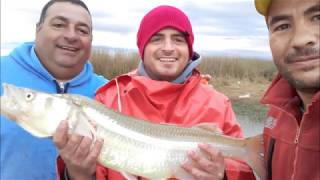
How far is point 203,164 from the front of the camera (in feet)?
13.1

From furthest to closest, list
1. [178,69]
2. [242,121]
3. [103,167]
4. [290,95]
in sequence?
[242,121]
[178,69]
[103,167]
[290,95]

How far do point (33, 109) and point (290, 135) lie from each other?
205 centimetres

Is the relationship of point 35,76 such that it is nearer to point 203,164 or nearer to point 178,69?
point 178,69

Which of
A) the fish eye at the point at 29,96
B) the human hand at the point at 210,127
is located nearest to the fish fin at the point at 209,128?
the human hand at the point at 210,127

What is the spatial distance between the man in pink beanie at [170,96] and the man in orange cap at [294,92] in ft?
1.79

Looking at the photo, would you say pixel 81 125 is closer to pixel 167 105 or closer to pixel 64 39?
pixel 167 105

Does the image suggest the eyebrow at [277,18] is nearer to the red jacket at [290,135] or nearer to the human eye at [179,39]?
the red jacket at [290,135]

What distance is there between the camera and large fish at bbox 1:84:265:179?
12.7 ft

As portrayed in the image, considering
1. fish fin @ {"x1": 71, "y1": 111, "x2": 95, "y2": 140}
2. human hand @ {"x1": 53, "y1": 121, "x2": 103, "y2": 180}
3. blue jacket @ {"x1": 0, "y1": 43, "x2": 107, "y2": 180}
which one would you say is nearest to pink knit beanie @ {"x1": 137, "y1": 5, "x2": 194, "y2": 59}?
blue jacket @ {"x1": 0, "y1": 43, "x2": 107, "y2": 180}

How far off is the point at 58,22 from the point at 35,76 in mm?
616

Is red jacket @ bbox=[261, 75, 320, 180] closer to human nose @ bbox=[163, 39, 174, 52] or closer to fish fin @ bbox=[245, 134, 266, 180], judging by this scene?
fish fin @ bbox=[245, 134, 266, 180]

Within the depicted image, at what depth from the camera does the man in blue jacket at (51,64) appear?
15.4 feet

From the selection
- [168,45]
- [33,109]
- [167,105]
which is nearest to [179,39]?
[168,45]

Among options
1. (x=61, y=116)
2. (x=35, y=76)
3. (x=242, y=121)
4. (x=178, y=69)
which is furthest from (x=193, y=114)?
(x=242, y=121)
